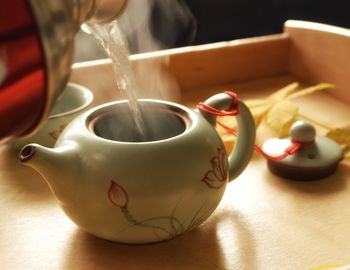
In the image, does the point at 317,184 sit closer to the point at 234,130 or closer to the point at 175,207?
the point at 234,130

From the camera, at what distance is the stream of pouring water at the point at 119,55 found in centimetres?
53

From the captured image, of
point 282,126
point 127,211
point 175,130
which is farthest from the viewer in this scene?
point 282,126

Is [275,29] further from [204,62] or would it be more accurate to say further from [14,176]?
[14,176]

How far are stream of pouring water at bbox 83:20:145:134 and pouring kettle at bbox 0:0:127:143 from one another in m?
0.16

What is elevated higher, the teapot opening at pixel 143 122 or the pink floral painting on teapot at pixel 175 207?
the teapot opening at pixel 143 122

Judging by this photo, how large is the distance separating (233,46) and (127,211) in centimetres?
55

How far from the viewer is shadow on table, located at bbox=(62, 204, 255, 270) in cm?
55

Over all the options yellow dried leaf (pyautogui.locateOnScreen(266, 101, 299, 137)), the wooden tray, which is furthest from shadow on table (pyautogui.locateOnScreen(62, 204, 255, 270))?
yellow dried leaf (pyautogui.locateOnScreen(266, 101, 299, 137))

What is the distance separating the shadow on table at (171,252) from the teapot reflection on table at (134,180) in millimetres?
21

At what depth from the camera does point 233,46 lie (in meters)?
1.00

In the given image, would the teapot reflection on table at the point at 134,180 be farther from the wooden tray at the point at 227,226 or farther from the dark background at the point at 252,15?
the dark background at the point at 252,15

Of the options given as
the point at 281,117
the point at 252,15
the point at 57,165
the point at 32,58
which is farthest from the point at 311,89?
the point at 252,15

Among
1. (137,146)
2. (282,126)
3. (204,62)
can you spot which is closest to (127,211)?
(137,146)

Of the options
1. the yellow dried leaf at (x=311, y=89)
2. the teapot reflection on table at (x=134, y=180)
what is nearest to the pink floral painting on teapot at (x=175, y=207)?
the teapot reflection on table at (x=134, y=180)
